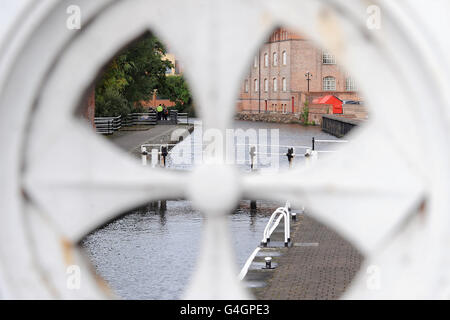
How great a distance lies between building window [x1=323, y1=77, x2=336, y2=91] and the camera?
246ft

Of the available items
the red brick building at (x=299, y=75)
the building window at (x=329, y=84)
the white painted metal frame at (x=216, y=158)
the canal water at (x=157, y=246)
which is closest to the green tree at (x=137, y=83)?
the canal water at (x=157, y=246)

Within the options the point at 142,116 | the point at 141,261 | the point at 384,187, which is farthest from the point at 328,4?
the point at 142,116

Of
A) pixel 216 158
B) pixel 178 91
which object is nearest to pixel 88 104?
pixel 216 158

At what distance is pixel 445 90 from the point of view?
2.43 m

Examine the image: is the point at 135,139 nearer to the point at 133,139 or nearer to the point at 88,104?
the point at 133,139

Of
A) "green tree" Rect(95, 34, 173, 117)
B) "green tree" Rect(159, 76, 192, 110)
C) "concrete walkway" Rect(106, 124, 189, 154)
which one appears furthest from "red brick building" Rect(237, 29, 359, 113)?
"concrete walkway" Rect(106, 124, 189, 154)

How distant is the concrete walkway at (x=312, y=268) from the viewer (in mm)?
10922

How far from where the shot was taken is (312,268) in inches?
500

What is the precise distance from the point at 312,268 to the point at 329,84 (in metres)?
63.8

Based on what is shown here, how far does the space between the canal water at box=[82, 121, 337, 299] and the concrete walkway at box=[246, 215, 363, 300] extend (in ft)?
2.87

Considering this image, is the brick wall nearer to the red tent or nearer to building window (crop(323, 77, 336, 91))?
the red tent

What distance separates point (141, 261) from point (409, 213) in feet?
38.0

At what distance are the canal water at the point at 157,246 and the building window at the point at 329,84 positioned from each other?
54.8 m
